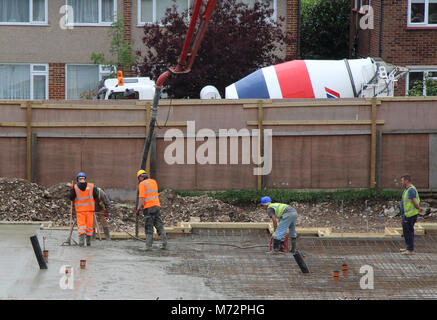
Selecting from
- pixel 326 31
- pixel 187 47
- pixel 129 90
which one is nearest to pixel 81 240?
pixel 187 47

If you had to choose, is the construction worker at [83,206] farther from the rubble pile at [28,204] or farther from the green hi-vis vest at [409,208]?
the green hi-vis vest at [409,208]

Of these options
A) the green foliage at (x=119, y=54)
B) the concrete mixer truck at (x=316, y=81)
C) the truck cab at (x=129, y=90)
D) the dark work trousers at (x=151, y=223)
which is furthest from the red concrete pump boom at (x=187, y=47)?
the green foliage at (x=119, y=54)

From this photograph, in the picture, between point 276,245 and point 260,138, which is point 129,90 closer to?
point 260,138

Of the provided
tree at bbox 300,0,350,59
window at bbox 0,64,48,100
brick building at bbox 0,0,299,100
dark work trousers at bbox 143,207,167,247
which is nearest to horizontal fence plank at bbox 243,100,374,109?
dark work trousers at bbox 143,207,167,247

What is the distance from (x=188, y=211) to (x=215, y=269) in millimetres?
5795

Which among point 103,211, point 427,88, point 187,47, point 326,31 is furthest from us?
point 326,31

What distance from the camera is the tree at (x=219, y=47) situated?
91.5 feet

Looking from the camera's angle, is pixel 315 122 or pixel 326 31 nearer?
pixel 315 122

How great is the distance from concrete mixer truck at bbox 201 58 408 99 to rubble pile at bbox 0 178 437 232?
3966 millimetres

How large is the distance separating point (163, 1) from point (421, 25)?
969 centimetres

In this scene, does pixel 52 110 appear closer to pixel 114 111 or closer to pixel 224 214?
pixel 114 111

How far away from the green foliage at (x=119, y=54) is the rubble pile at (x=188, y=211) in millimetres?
9515

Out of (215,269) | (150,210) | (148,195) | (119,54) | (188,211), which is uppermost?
(119,54)

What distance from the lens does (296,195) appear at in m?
22.2
